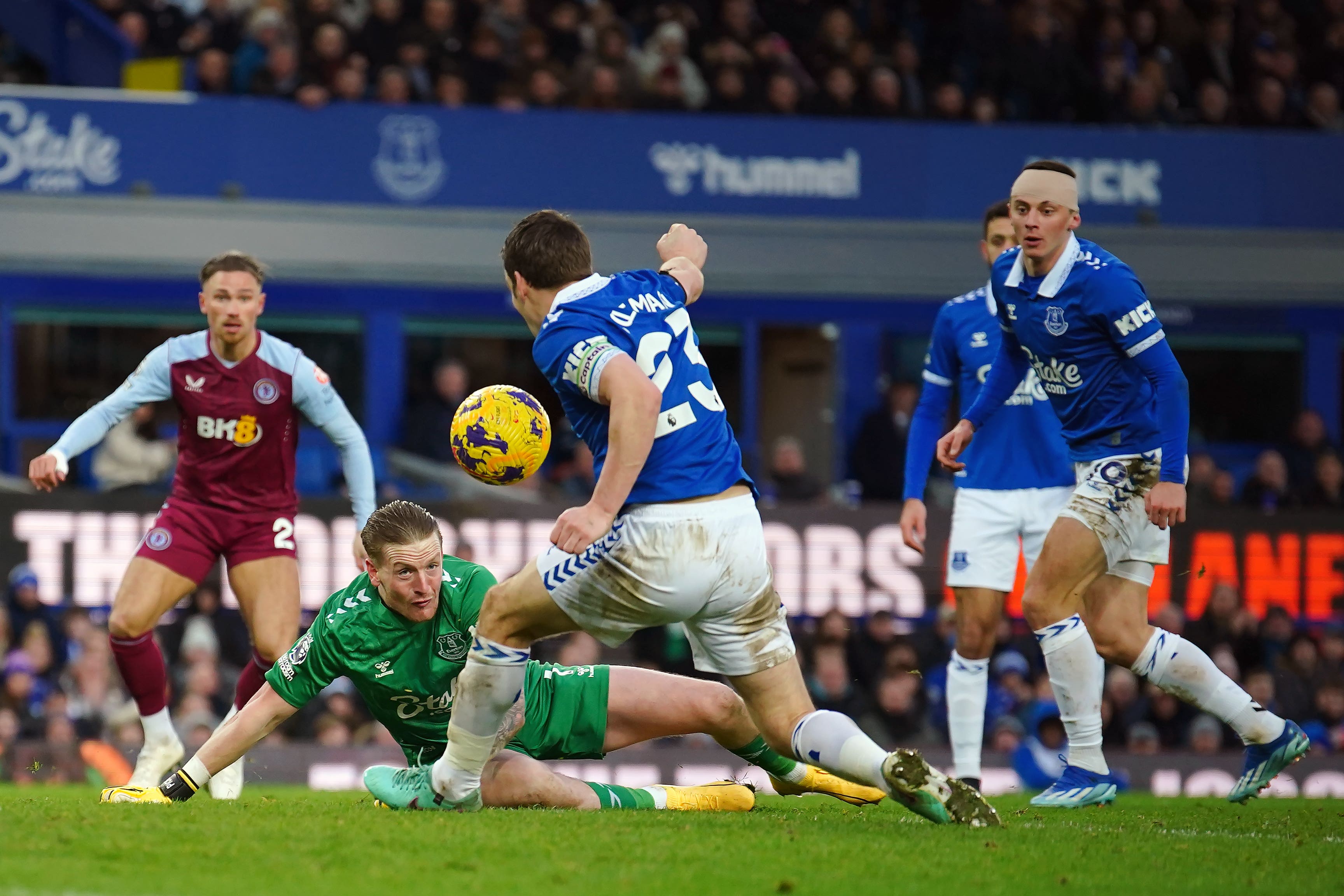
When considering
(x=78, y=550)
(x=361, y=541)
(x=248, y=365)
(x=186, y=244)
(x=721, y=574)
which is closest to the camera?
(x=721, y=574)

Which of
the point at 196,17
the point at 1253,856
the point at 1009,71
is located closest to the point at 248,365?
the point at 1253,856


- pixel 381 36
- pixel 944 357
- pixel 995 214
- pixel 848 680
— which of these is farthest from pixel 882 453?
pixel 995 214

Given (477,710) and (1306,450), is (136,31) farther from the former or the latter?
(477,710)

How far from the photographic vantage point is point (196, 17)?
1706 cm

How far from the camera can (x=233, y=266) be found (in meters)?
7.99

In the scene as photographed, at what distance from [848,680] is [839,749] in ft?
26.8

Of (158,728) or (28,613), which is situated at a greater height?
(28,613)

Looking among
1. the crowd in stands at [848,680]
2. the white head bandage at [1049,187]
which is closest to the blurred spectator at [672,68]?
the crowd in stands at [848,680]

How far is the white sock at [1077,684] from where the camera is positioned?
7.24 m

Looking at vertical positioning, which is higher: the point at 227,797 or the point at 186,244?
the point at 186,244

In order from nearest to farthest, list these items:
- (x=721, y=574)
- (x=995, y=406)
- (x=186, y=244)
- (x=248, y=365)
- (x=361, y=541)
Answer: (x=721, y=574), (x=361, y=541), (x=995, y=406), (x=248, y=365), (x=186, y=244)

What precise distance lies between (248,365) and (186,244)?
8243mm

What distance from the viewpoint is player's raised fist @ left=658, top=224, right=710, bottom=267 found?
609 cm

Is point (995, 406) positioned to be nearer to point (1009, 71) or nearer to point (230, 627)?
point (230, 627)
